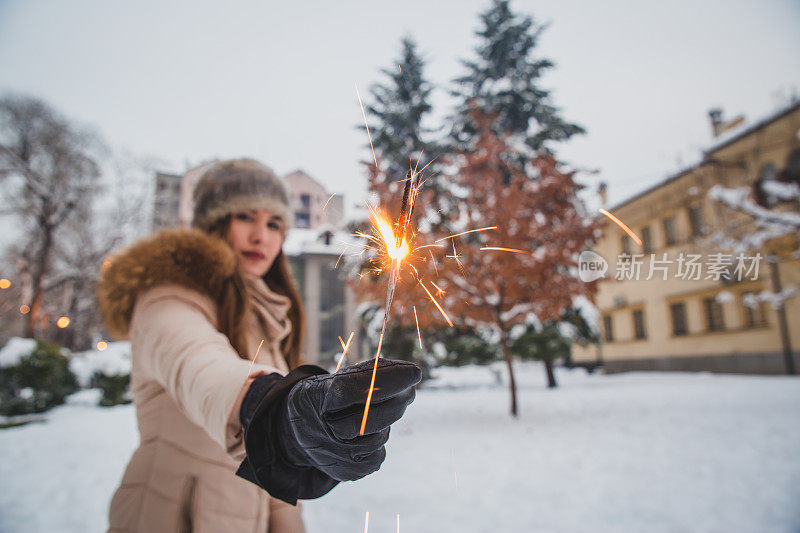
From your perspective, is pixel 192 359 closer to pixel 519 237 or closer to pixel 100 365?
pixel 519 237

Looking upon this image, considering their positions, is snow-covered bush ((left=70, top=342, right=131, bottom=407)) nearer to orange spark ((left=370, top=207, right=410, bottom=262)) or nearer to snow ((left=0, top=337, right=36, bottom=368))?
snow ((left=0, top=337, right=36, bottom=368))

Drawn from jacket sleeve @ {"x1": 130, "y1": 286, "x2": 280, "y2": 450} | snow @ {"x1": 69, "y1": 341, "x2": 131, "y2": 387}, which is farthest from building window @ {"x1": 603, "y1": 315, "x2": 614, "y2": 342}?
jacket sleeve @ {"x1": 130, "y1": 286, "x2": 280, "y2": 450}

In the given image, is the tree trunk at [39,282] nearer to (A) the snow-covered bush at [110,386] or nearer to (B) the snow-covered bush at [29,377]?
(B) the snow-covered bush at [29,377]

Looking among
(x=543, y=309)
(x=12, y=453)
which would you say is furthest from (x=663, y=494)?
(x=12, y=453)

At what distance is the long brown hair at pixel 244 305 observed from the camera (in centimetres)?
160

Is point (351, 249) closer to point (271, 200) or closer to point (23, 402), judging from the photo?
point (271, 200)

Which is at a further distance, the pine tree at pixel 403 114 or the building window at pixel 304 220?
A: the pine tree at pixel 403 114

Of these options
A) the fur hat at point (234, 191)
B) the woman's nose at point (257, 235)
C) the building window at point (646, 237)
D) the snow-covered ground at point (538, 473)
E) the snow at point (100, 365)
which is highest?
the building window at point (646, 237)

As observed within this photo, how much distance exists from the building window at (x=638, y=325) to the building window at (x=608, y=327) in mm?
1475

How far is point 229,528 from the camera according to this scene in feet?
4.72

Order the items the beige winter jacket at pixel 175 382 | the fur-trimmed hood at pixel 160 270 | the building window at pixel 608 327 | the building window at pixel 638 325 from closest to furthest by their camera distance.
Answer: the beige winter jacket at pixel 175 382, the fur-trimmed hood at pixel 160 270, the building window at pixel 638 325, the building window at pixel 608 327

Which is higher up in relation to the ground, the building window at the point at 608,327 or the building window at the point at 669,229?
the building window at the point at 669,229

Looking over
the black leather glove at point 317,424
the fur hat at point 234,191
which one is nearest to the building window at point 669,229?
the fur hat at point 234,191

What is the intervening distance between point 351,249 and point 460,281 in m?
6.72
